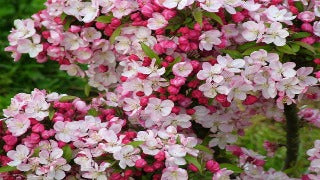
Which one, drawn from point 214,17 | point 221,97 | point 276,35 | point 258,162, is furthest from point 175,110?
point 258,162

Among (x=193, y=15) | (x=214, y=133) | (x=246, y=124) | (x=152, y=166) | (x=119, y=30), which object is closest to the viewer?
(x=152, y=166)

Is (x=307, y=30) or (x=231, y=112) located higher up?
(x=307, y=30)

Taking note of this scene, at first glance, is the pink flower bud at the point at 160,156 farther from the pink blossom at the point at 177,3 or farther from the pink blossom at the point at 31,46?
→ the pink blossom at the point at 31,46

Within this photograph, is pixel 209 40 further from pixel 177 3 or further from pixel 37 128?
pixel 37 128

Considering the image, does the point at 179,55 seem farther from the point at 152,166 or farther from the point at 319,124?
the point at 319,124

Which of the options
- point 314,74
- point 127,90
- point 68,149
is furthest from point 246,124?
point 68,149
